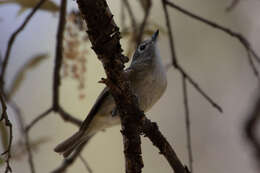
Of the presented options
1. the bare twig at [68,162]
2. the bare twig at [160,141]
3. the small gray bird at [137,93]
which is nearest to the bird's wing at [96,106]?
the small gray bird at [137,93]

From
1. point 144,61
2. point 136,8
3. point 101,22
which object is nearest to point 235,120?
point 136,8

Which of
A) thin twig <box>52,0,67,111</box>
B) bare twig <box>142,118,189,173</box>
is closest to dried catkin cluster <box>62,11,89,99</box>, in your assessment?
thin twig <box>52,0,67,111</box>

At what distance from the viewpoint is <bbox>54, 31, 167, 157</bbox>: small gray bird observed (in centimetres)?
236

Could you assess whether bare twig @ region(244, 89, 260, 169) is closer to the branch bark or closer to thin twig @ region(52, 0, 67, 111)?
the branch bark

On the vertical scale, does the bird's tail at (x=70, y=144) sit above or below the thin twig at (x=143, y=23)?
below

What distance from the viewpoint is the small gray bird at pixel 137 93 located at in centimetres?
236

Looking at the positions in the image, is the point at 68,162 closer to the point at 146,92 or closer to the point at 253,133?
the point at 146,92

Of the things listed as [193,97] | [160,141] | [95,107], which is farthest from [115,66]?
[193,97]

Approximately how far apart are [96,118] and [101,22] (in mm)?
1271

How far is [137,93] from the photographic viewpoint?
2.34m

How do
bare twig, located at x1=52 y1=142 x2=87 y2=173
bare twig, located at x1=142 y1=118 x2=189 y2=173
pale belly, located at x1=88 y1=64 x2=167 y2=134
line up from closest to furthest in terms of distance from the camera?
1. bare twig, located at x1=142 y1=118 x2=189 y2=173
2. pale belly, located at x1=88 y1=64 x2=167 y2=134
3. bare twig, located at x1=52 y1=142 x2=87 y2=173

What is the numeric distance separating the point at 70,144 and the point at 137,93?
19.2 inches

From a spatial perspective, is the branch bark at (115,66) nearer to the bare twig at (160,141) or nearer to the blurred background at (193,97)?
the bare twig at (160,141)

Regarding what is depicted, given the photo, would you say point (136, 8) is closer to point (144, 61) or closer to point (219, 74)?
point (219, 74)
